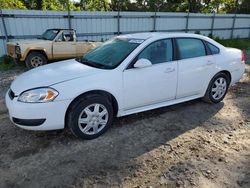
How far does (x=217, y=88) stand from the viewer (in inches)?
210

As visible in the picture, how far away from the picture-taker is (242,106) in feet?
17.9

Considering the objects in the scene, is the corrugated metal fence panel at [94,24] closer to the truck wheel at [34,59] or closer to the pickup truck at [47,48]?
the pickup truck at [47,48]

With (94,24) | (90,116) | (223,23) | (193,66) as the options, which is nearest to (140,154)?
(90,116)

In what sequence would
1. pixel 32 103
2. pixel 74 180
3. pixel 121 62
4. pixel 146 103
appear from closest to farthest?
pixel 74 180 → pixel 32 103 → pixel 121 62 → pixel 146 103

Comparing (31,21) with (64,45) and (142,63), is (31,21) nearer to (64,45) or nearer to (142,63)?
(64,45)

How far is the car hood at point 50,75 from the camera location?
3693 millimetres

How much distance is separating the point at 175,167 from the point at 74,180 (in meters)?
1.26

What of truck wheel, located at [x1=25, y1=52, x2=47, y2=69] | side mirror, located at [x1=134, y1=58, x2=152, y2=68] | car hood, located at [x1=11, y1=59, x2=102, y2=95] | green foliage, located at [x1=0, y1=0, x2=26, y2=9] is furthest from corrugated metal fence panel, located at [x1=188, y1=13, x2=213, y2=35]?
car hood, located at [x1=11, y1=59, x2=102, y2=95]

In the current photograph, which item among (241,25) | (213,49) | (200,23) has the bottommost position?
(241,25)

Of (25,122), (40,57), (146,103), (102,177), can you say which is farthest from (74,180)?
(40,57)

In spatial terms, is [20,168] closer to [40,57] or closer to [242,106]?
[242,106]

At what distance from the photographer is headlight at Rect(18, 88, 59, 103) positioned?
3.52 metres

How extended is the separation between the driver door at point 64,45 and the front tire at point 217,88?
5746 mm

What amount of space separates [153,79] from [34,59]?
19.1 ft
